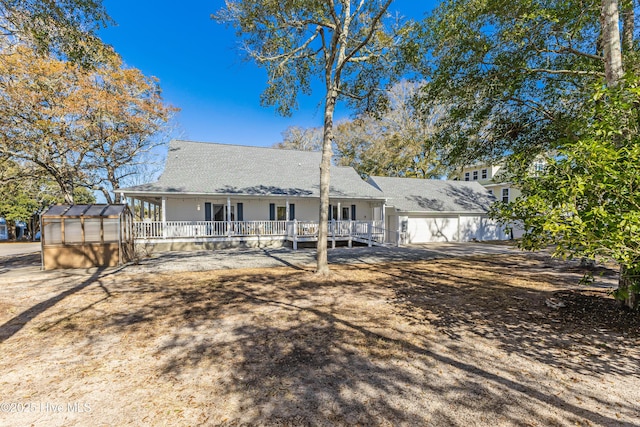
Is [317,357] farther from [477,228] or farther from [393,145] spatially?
[393,145]

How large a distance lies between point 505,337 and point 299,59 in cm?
1050

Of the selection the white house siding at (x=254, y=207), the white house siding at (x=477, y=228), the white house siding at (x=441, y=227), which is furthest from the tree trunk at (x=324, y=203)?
the white house siding at (x=477, y=228)

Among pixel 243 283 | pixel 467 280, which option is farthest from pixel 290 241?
pixel 467 280

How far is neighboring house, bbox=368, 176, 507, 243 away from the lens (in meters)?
19.8

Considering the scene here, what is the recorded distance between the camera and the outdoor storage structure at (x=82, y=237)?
9852 millimetres

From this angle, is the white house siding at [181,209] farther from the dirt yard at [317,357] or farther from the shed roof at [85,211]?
the dirt yard at [317,357]

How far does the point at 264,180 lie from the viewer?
17.6 metres

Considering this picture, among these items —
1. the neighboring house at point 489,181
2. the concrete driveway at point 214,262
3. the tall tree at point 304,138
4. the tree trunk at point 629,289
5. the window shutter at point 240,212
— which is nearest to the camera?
the tree trunk at point 629,289

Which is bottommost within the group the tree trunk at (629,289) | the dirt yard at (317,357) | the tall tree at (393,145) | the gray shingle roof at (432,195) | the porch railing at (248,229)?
the dirt yard at (317,357)

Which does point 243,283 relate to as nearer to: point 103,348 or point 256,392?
point 103,348

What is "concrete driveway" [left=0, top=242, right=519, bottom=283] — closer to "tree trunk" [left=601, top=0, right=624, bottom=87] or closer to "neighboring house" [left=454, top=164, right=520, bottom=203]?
"tree trunk" [left=601, top=0, right=624, bottom=87]

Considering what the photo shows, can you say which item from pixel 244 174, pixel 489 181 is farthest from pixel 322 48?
pixel 489 181

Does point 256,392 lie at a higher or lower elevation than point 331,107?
lower

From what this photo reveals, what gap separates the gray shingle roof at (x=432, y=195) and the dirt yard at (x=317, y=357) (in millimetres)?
13304
